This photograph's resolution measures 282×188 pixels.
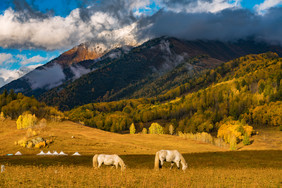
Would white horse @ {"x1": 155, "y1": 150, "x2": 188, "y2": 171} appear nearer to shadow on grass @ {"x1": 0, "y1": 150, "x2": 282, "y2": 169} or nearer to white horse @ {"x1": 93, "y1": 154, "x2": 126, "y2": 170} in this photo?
white horse @ {"x1": 93, "y1": 154, "x2": 126, "y2": 170}

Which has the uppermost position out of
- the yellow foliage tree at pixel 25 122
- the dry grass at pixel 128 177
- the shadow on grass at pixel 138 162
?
the yellow foliage tree at pixel 25 122

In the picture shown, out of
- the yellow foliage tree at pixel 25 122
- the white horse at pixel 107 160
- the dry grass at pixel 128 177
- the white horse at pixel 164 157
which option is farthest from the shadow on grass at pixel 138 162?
the yellow foliage tree at pixel 25 122

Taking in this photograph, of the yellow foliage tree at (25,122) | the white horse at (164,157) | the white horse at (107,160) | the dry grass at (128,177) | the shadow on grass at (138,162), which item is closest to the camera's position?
the dry grass at (128,177)

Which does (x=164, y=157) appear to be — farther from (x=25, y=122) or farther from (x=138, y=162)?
(x=25, y=122)

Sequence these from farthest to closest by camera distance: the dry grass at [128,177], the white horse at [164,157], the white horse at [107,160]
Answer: the white horse at [107,160] < the white horse at [164,157] < the dry grass at [128,177]

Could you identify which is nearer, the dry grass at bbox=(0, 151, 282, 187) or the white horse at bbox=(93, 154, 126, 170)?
the dry grass at bbox=(0, 151, 282, 187)

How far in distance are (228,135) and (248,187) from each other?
187m

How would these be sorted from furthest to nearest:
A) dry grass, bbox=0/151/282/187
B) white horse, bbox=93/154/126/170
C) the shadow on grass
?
the shadow on grass, white horse, bbox=93/154/126/170, dry grass, bbox=0/151/282/187

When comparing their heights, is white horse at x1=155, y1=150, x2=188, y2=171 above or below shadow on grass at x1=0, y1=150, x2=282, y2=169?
above

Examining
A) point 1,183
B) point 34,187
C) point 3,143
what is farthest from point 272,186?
point 3,143

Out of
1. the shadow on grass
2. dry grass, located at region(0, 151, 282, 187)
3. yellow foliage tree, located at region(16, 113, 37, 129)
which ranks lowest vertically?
the shadow on grass

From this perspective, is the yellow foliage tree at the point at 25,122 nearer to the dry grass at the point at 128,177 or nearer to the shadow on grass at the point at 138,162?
the shadow on grass at the point at 138,162

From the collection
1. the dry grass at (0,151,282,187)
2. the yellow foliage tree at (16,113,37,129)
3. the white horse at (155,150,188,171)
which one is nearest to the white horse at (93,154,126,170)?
the dry grass at (0,151,282,187)

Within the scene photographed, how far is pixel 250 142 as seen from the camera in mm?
198625
